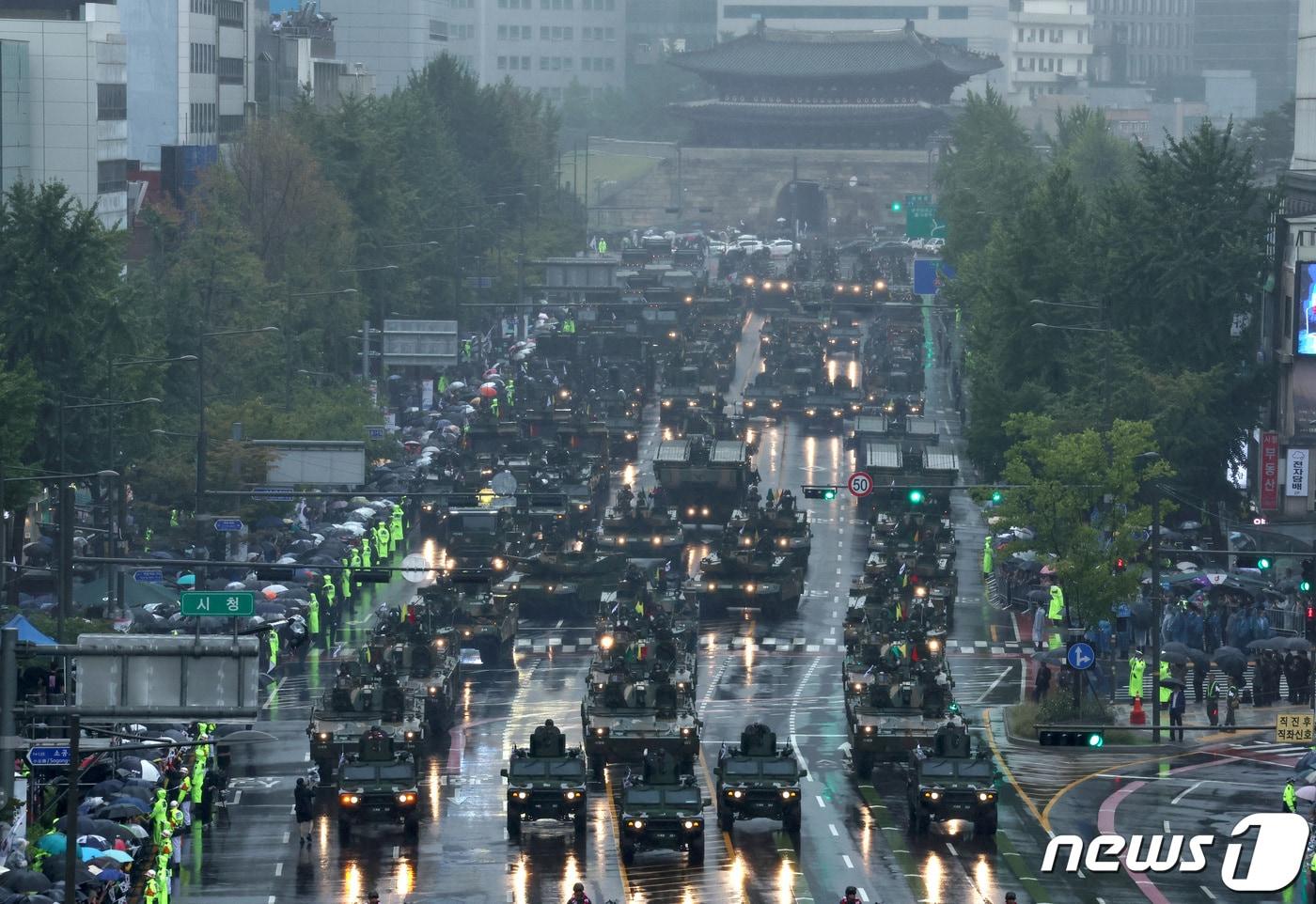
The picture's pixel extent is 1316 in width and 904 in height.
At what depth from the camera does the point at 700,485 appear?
3745 inches

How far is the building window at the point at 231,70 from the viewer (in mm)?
148000

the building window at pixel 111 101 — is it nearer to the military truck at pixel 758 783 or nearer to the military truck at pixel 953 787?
the military truck at pixel 758 783

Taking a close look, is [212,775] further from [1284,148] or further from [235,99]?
[1284,148]

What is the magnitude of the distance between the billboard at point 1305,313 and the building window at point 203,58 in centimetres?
6950

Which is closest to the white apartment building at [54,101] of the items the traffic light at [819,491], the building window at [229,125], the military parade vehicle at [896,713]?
the building window at [229,125]

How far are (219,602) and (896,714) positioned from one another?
1828 centimetres

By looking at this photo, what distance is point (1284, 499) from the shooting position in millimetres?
90500

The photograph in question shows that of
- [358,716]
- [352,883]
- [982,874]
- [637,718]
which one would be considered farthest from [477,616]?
[982,874]

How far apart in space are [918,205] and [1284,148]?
48464 mm

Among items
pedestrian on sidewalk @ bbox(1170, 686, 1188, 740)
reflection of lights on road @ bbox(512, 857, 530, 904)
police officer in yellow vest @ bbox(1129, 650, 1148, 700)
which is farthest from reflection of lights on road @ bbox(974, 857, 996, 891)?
police officer in yellow vest @ bbox(1129, 650, 1148, 700)

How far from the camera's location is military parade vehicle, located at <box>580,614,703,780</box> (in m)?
60.3

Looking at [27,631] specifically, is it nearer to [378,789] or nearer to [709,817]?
[378,789]

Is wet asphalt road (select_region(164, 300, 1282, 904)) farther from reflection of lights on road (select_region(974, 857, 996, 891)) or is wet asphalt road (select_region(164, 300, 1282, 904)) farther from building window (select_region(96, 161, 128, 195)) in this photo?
building window (select_region(96, 161, 128, 195))

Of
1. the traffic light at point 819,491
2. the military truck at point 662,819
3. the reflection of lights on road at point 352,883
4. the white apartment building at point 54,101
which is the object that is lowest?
the reflection of lights on road at point 352,883
